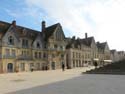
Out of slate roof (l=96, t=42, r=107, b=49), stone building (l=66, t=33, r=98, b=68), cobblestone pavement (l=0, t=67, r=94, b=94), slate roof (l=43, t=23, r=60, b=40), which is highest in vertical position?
slate roof (l=43, t=23, r=60, b=40)

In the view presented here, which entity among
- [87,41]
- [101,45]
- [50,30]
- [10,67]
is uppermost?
[50,30]

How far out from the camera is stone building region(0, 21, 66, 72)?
1648 inches

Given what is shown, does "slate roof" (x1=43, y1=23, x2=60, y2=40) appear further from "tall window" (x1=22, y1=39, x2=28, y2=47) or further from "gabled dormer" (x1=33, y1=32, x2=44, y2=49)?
"tall window" (x1=22, y1=39, x2=28, y2=47)

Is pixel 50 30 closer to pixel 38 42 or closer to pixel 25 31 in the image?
pixel 38 42

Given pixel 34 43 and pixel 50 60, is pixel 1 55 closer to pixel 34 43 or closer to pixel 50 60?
pixel 34 43

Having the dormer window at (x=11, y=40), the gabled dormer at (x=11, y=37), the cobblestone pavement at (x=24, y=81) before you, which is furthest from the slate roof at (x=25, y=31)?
the cobblestone pavement at (x=24, y=81)

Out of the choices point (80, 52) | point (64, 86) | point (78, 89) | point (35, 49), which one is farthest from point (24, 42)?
point (78, 89)

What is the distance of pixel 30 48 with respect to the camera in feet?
156

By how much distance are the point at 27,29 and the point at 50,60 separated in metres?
10.5

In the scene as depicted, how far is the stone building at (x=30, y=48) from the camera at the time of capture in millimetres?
41869

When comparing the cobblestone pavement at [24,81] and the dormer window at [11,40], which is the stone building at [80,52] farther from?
the cobblestone pavement at [24,81]

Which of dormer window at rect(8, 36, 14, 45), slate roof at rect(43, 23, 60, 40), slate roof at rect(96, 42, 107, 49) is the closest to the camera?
dormer window at rect(8, 36, 14, 45)

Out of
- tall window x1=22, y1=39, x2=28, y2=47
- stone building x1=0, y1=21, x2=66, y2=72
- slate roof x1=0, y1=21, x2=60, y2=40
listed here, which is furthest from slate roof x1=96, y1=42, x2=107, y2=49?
tall window x1=22, y1=39, x2=28, y2=47

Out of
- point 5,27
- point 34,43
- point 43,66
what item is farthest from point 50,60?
point 5,27
